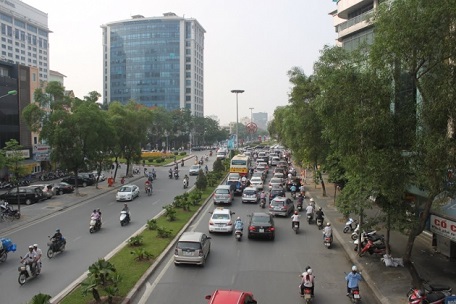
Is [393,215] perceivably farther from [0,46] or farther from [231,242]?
[0,46]

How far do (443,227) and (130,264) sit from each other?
12.6 m

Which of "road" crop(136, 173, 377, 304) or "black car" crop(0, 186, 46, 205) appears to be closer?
"road" crop(136, 173, 377, 304)

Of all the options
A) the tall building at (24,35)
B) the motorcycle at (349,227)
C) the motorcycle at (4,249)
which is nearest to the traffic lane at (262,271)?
the motorcycle at (349,227)

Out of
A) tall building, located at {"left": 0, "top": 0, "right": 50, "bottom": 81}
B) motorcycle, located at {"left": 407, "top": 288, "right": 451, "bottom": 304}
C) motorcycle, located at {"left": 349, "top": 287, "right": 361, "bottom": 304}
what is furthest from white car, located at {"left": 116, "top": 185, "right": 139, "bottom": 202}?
tall building, located at {"left": 0, "top": 0, "right": 50, "bottom": 81}

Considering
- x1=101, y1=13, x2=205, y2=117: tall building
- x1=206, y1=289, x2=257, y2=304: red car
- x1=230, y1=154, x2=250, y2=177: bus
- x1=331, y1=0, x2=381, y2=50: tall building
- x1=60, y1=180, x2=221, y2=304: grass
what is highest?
x1=101, y1=13, x2=205, y2=117: tall building

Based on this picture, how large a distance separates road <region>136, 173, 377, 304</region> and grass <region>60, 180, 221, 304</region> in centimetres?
55

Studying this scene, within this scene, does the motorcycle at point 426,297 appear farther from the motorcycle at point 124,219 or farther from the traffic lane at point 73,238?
the motorcycle at point 124,219

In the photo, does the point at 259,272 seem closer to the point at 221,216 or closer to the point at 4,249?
the point at 221,216

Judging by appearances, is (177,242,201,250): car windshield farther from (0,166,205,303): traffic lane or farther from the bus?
the bus

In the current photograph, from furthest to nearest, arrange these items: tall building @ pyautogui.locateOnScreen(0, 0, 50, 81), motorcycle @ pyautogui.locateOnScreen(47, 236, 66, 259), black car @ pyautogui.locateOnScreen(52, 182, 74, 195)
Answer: tall building @ pyautogui.locateOnScreen(0, 0, 50, 81) < black car @ pyautogui.locateOnScreen(52, 182, 74, 195) < motorcycle @ pyautogui.locateOnScreen(47, 236, 66, 259)

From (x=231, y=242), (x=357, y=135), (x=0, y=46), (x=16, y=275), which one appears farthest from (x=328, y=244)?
(x=0, y=46)

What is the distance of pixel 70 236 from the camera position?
911 inches

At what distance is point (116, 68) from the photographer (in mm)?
166125

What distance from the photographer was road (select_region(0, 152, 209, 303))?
1530 cm
